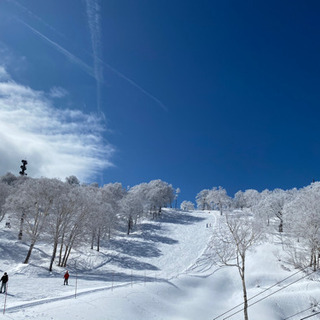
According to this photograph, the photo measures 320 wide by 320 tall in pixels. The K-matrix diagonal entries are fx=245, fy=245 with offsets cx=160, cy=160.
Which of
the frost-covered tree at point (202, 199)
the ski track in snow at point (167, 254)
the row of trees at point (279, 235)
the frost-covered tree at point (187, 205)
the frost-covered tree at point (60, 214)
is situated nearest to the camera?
the ski track in snow at point (167, 254)

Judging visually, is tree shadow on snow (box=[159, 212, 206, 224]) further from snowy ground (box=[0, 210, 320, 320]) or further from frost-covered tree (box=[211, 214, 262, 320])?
frost-covered tree (box=[211, 214, 262, 320])

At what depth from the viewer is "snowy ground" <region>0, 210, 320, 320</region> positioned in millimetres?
19859

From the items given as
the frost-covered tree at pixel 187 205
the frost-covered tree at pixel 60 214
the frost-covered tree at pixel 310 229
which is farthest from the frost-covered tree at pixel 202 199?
the frost-covered tree at pixel 60 214

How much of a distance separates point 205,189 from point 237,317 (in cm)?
11761

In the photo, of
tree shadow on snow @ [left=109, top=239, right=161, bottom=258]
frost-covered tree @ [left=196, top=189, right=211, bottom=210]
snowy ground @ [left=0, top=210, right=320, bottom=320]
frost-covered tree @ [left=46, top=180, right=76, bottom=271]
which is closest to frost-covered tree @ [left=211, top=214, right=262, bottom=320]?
snowy ground @ [left=0, top=210, right=320, bottom=320]

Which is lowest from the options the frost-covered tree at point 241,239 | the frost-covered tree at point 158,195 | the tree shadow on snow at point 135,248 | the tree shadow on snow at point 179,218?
the tree shadow on snow at point 135,248

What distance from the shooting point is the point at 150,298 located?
26062 mm

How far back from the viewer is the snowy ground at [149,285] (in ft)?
65.2

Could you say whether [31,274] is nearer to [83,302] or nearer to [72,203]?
[72,203]

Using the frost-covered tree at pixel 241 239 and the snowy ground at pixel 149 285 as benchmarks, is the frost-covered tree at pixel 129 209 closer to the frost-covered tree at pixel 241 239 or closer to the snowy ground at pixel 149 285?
A: the snowy ground at pixel 149 285

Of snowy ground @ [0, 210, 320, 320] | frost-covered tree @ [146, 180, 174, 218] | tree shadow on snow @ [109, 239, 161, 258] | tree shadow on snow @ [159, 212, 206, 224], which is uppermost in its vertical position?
frost-covered tree @ [146, 180, 174, 218]

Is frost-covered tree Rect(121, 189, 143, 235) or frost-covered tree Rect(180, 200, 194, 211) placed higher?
frost-covered tree Rect(180, 200, 194, 211)

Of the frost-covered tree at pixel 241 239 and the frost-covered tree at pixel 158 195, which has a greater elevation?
the frost-covered tree at pixel 158 195

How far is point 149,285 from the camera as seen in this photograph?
97.6ft
